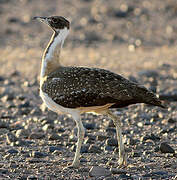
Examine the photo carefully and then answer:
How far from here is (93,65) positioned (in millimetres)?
16016

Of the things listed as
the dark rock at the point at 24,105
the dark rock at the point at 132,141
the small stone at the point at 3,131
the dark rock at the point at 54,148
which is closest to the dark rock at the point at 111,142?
the dark rock at the point at 132,141

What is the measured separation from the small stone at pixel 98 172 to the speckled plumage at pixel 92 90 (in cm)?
83

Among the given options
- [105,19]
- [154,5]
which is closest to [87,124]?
[105,19]

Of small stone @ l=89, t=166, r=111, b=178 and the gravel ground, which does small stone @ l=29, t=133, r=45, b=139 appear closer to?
the gravel ground

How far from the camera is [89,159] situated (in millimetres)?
8094

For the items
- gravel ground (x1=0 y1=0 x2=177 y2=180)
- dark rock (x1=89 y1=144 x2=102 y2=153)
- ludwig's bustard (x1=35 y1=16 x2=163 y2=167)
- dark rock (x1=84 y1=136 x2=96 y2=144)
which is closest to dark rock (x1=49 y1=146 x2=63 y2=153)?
gravel ground (x1=0 y1=0 x2=177 y2=180)

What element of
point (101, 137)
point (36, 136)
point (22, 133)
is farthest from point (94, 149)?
point (22, 133)

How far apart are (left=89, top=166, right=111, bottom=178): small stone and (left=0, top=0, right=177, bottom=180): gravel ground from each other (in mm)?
12

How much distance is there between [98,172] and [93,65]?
904 cm

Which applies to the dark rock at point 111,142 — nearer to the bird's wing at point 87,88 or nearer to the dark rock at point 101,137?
the dark rock at point 101,137

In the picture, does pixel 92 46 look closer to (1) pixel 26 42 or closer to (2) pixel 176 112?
(1) pixel 26 42

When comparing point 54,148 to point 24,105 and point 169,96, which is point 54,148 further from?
point 169,96

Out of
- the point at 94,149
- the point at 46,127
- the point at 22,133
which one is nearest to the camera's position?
the point at 94,149

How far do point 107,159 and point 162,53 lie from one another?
399 inches
